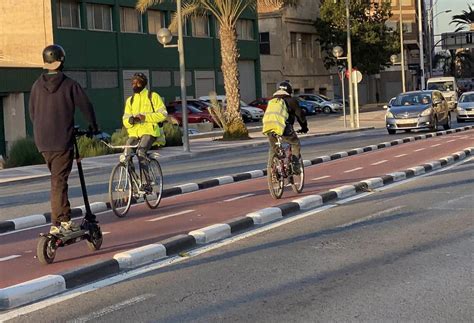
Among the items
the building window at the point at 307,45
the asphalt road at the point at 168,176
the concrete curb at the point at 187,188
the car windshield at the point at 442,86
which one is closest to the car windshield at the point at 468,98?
the asphalt road at the point at 168,176

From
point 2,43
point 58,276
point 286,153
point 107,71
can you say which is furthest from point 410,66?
point 58,276

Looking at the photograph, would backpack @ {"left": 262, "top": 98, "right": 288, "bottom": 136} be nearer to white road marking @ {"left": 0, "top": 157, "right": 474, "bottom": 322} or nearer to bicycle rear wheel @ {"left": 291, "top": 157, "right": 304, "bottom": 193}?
bicycle rear wheel @ {"left": 291, "top": 157, "right": 304, "bottom": 193}

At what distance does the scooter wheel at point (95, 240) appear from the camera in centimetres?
790

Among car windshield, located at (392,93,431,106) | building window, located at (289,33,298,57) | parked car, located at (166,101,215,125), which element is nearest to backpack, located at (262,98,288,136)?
car windshield, located at (392,93,431,106)

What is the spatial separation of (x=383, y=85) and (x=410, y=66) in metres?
3.76

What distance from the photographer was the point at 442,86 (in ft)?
170

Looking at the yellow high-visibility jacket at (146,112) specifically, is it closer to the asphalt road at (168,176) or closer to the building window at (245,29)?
the asphalt road at (168,176)

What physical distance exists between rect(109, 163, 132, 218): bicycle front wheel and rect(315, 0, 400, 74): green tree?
55105mm

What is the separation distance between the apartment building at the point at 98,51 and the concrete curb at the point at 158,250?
27.5 m

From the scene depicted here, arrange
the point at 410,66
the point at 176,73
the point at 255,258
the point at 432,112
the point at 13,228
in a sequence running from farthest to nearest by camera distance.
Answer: the point at 410,66
the point at 176,73
the point at 432,112
the point at 13,228
the point at 255,258

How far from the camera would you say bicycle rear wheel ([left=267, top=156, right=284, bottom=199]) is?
38.2 feet

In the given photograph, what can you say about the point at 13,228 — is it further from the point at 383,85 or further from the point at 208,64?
the point at 383,85

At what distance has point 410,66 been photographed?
82562 mm

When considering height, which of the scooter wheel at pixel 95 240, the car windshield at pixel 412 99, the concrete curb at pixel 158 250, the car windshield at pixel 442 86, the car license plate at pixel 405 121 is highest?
the car windshield at pixel 442 86
